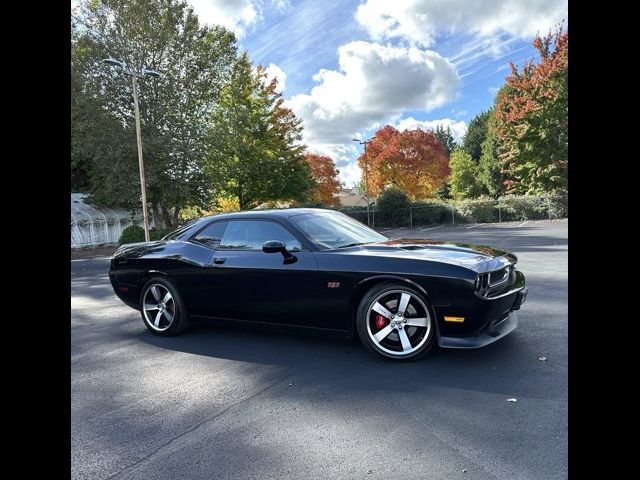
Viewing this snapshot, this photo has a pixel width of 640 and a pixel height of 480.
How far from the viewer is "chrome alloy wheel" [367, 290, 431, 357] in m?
4.17

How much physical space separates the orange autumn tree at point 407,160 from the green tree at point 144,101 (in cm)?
2113

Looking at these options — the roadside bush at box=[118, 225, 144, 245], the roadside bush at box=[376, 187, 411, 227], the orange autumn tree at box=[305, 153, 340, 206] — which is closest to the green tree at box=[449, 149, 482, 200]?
the orange autumn tree at box=[305, 153, 340, 206]

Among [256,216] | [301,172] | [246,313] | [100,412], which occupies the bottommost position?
[100,412]

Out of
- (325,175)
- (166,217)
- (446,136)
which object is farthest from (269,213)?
(446,136)

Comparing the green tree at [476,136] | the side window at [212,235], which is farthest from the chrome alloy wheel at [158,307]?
the green tree at [476,136]

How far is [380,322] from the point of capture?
4289 mm

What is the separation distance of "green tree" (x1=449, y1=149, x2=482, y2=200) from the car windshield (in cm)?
5095

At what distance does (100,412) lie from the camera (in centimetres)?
349

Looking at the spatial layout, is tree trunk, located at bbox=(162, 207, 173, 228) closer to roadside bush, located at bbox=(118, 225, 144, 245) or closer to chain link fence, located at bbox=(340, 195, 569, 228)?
roadside bush, located at bbox=(118, 225, 144, 245)

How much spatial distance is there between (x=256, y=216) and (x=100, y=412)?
2483mm

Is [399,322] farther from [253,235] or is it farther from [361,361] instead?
[253,235]

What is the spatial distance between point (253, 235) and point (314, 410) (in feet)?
7.54
